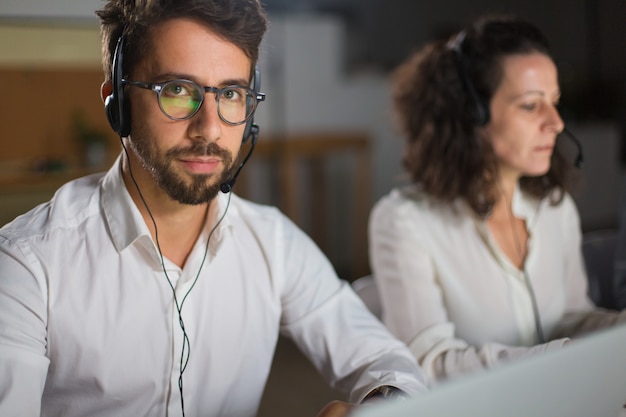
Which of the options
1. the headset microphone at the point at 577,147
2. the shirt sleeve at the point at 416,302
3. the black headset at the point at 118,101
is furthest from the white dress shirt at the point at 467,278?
the black headset at the point at 118,101

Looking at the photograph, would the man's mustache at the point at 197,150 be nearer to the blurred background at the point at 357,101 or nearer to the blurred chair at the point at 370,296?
the blurred chair at the point at 370,296

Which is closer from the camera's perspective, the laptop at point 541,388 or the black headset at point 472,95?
the laptop at point 541,388

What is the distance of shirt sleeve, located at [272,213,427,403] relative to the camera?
0.93 metres

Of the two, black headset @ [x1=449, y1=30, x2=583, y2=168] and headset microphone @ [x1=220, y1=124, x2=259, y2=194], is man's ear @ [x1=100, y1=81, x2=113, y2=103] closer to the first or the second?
headset microphone @ [x1=220, y1=124, x2=259, y2=194]

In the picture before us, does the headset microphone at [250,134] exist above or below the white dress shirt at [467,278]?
above

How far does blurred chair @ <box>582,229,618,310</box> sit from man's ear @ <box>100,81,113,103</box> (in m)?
1.04

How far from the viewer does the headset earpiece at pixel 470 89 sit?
120cm

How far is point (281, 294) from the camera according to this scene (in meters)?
0.98

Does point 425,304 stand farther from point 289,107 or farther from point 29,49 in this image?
point 289,107

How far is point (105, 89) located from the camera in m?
0.81

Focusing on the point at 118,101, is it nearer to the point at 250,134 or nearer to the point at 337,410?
the point at 250,134

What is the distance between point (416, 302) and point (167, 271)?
0.48 meters

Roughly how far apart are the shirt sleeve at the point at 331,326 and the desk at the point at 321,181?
2.34 metres

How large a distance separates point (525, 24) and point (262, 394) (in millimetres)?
785
